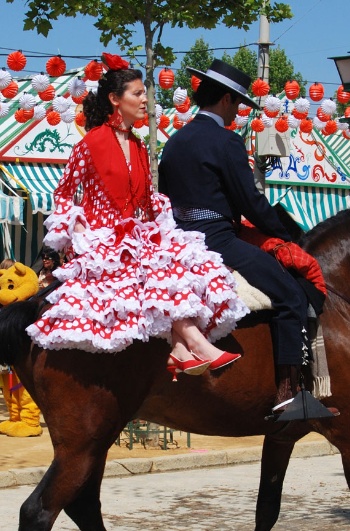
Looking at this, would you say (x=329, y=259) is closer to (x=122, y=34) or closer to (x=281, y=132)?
(x=122, y=34)

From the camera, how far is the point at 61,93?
54.7ft

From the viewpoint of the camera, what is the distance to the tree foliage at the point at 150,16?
1120 cm

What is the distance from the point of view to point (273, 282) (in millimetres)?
5656

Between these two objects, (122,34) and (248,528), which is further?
(122,34)

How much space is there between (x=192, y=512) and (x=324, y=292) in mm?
3025

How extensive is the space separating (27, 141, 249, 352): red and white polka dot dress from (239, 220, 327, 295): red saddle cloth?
0.47 metres

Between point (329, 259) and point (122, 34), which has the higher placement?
point (122, 34)

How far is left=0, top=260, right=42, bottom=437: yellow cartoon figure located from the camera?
35.7 ft

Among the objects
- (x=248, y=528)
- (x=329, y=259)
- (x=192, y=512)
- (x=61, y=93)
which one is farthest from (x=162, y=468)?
(x=61, y=93)

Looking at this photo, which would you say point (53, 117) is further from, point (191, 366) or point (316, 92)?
point (191, 366)

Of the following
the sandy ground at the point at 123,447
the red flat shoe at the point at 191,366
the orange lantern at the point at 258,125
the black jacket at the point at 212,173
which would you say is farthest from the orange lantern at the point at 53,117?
the red flat shoe at the point at 191,366

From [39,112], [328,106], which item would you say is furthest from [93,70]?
[328,106]

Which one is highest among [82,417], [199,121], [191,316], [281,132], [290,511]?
[281,132]

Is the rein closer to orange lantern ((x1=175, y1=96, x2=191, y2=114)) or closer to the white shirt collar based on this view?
the white shirt collar
